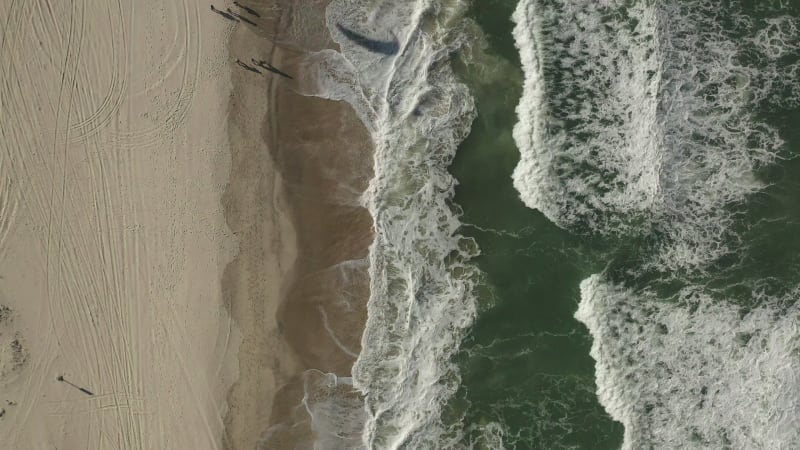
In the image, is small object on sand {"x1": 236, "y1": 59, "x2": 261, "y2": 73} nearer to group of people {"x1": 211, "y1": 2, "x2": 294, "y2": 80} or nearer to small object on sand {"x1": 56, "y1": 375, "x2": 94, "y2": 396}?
group of people {"x1": 211, "y1": 2, "x2": 294, "y2": 80}

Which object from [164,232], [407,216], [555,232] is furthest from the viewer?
[555,232]

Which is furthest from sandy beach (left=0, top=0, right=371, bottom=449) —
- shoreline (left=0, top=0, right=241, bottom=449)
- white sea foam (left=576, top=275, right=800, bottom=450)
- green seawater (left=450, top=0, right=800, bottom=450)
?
white sea foam (left=576, top=275, right=800, bottom=450)

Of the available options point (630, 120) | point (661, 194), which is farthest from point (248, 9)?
point (661, 194)

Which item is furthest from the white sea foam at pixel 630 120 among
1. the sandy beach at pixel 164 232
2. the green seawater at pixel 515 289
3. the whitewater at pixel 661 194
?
the sandy beach at pixel 164 232

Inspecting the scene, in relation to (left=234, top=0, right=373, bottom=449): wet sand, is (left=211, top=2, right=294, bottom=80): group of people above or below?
above

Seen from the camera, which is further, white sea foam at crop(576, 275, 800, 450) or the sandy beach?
white sea foam at crop(576, 275, 800, 450)

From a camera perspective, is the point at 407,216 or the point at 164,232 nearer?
the point at 164,232

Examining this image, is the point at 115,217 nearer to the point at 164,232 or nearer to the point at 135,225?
the point at 135,225

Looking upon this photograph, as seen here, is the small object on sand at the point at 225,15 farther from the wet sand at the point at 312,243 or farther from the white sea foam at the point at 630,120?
the white sea foam at the point at 630,120
